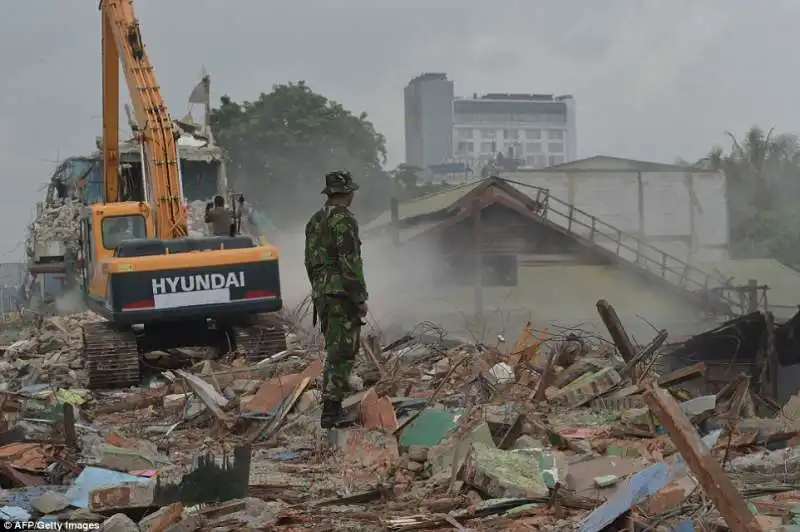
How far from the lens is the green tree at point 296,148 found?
131 ft

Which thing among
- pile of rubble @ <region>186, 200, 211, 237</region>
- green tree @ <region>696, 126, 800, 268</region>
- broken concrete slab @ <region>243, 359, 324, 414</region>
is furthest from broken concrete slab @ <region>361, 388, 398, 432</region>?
green tree @ <region>696, 126, 800, 268</region>

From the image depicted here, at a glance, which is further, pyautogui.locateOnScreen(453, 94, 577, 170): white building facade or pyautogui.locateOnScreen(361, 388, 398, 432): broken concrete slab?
pyautogui.locateOnScreen(453, 94, 577, 170): white building facade

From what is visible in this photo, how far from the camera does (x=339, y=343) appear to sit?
21.6 feet

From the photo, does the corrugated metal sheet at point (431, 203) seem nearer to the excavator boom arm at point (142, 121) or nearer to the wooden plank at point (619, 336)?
the excavator boom arm at point (142, 121)

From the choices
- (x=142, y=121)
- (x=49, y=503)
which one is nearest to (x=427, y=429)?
(x=49, y=503)

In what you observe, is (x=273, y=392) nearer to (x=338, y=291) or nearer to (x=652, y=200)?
(x=338, y=291)

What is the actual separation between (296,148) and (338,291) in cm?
3560

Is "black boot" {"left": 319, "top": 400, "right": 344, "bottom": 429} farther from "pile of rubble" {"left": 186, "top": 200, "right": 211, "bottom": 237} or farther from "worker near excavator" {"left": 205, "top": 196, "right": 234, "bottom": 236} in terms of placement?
"pile of rubble" {"left": 186, "top": 200, "right": 211, "bottom": 237}

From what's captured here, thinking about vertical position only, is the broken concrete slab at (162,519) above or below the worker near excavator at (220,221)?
below

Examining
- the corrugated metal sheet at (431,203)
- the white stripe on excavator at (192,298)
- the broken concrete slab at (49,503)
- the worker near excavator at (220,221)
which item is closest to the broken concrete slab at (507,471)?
the broken concrete slab at (49,503)

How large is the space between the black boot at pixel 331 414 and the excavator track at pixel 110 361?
4531 millimetres

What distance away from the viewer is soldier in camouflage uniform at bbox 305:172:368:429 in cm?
657

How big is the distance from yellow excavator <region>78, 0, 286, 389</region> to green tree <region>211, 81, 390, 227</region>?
2565cm

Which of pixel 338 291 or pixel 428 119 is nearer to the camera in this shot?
pixel 338 291
